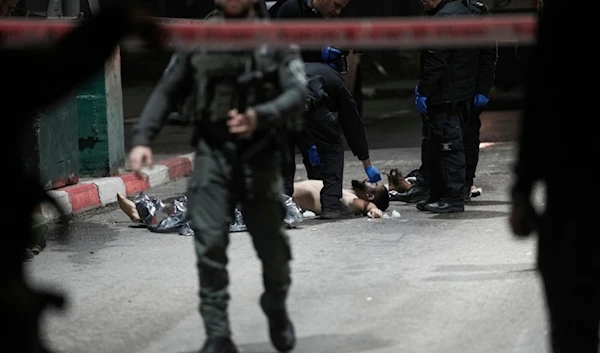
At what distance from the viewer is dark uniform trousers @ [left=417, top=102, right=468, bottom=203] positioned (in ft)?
33.6

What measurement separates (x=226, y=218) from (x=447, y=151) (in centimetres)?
490

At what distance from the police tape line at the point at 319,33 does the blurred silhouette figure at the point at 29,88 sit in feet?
3.24

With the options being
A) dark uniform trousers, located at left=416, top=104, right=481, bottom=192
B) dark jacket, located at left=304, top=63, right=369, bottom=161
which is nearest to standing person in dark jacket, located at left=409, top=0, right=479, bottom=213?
dark uniform trousers, located at left=416, top=104, right=481, bottom=192

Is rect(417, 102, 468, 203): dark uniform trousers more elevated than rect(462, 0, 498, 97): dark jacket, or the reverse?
rect(462, 0, 498, 97): dark jacket

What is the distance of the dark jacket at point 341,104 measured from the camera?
32.7ft

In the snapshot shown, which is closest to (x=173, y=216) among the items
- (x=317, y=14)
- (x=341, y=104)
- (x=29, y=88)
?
(x=341, y=104)

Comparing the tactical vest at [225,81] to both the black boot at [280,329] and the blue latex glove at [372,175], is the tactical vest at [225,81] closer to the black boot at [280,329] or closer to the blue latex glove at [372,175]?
the black boot at [280,329]

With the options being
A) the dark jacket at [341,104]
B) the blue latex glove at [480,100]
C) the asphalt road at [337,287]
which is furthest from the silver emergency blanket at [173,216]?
the blue latex glove at [480,100]

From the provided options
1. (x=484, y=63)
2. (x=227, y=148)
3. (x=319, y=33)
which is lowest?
(x=484, y=63)

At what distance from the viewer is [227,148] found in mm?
5637

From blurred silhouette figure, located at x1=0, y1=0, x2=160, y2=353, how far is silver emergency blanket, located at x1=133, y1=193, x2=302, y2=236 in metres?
5.13

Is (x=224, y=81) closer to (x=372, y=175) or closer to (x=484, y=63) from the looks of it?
(x=372, y=175)

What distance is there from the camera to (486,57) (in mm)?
10602

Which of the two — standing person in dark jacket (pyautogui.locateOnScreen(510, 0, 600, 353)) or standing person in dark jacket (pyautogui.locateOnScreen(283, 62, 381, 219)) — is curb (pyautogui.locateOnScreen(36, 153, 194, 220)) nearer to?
standing person in dark jacket (pyautogui.locateOnScreen(283, 62, 381, 219))
